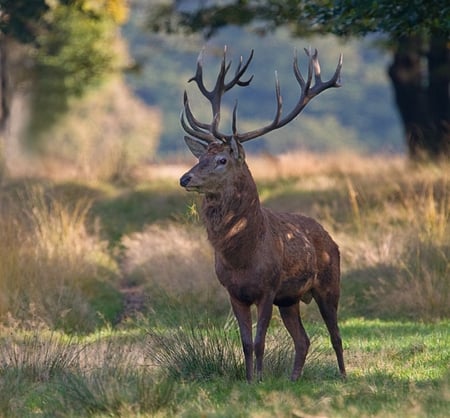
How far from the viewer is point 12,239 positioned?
14297 mm

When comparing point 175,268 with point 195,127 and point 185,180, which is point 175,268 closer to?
point 195,127

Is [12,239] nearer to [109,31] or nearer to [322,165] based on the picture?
[322,165]

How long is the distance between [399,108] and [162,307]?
13841 mm

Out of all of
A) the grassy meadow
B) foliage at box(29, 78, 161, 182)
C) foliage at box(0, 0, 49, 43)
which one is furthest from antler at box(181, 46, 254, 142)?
foliage at box(29, 78, 161, 182)

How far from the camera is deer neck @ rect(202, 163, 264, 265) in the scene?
30.8 ft

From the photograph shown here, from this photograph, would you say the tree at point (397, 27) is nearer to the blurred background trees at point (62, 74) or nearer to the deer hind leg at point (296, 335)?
→ the blurred background trees at point (62, 74)

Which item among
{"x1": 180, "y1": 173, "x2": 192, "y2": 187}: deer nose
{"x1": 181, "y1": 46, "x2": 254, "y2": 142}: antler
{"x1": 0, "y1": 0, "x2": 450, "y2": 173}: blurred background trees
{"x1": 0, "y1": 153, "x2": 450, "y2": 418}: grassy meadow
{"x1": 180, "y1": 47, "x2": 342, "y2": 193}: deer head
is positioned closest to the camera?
{"x1": 0, "y1": 153, "x2": 450, "y2": 418}: grassy meadow

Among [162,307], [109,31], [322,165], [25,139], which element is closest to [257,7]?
[322,165]

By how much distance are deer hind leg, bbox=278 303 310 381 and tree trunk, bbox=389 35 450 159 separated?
13.0m

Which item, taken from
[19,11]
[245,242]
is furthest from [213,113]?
[19,11]

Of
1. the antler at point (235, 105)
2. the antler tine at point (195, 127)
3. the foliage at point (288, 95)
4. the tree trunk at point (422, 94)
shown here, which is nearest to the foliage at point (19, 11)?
the tree trunk at point (422, 94)

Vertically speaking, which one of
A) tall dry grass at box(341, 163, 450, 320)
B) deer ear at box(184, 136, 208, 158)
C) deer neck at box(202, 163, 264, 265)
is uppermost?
deer ear at box(184, 136, 208, 158)

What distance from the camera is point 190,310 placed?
10758mm

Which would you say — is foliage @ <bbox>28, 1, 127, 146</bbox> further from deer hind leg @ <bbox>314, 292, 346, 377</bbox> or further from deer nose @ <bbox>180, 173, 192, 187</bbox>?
deer nose @ <bbox>180, 173, 192, 187</bbox>
